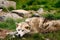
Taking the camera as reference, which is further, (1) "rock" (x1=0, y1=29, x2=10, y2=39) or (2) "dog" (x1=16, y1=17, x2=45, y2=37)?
(1) "rock" (x1=0, y1=29, x2=10, y2=39)

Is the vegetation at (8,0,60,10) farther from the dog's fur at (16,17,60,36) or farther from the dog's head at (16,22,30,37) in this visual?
the dog's head at (16,22,30,37)

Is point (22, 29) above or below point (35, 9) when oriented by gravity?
above

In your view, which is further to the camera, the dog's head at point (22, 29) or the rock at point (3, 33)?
the rock at point (3, 33)

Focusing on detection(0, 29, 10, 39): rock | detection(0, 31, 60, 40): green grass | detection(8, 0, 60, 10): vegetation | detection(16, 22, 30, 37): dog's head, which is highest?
detection(16, 22, 30, 37): dog's head

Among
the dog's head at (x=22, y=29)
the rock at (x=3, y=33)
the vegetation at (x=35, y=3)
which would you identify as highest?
the dog's head at (x=22, y=29)

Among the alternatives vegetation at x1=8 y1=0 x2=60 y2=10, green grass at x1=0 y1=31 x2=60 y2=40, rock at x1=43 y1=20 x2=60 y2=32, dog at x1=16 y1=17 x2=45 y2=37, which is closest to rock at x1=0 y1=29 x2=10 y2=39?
green grass at x1=0 y1=31 x2=60 y2=40

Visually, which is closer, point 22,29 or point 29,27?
point 22,29

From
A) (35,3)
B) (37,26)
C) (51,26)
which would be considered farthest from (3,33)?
(35,3)

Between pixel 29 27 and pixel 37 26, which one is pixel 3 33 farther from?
pixel 37 26

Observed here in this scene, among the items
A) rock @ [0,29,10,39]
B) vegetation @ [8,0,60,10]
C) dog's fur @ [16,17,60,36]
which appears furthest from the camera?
vegetation @ [8,0,60,10]

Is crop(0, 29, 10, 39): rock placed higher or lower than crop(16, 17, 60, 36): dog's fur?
lower

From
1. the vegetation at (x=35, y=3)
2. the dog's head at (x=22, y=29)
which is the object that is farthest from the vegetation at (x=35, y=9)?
the dog's head at (x=22, y=29)

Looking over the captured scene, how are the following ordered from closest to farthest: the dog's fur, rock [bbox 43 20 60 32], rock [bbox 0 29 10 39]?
the dog's fur, rock [bbox 0 29 10 39], rock [bbox 43 20 60 32]

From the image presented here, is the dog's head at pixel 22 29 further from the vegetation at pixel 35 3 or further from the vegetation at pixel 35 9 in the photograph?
the vegetation at pixel 35 3
